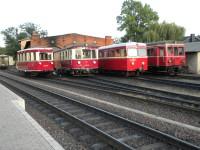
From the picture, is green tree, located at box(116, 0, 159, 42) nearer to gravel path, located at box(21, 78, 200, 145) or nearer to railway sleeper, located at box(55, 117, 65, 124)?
gravel path, located at box(21, 78, 200, 145)

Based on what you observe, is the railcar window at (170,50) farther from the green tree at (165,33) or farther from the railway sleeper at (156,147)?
the green tree at (165,33)

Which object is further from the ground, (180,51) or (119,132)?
(180,51)

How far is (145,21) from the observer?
68.7 meters

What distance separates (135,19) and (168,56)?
43.8 metres

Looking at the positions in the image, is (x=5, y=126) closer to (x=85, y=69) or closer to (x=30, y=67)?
(x=85, y=69)

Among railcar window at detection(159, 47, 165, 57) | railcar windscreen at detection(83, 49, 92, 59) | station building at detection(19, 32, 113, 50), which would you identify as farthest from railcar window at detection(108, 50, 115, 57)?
station building at detection(19, 32, 113, 50)

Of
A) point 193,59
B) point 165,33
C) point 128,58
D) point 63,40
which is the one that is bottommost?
point 193,59

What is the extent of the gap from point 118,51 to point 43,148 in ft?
66.1

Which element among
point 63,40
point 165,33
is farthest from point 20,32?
point 165,33

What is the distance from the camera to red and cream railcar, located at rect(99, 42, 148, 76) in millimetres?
24703

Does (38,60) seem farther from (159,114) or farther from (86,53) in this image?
(159,114)

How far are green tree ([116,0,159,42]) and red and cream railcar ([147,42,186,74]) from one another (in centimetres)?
3946

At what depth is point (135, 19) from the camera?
226ft

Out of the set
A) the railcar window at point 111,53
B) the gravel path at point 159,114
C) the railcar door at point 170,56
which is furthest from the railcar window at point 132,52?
the gravel path at point 159,114
